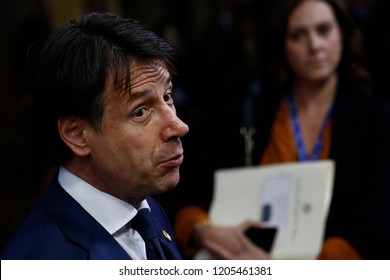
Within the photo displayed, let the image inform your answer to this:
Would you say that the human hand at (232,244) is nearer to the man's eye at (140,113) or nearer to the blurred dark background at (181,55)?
the blurred dark background at (181,55)

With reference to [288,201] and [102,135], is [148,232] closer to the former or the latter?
[102,135]

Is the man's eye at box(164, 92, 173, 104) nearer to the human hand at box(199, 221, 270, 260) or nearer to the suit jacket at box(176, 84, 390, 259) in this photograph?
the human hand at box(199, 221, 270, 260)

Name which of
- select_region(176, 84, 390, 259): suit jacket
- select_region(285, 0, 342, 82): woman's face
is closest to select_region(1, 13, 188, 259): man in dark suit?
select_region(176, 84, 390, 259): suit jacket

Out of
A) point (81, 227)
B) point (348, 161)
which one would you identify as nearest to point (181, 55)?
point (348, 161)

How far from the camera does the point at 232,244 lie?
3012 mm

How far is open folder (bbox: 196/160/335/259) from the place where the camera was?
9.74 feet

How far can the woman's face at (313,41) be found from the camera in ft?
10.6

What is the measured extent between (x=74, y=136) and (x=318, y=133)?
185 cm

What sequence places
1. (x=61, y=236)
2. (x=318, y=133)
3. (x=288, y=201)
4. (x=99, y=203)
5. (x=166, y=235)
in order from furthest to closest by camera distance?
(x=318, y=133), (x=288, y=201), (x=166, y=235), (x=99, y=203), (x=61, y=236)

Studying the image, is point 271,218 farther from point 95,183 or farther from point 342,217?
point 95,183

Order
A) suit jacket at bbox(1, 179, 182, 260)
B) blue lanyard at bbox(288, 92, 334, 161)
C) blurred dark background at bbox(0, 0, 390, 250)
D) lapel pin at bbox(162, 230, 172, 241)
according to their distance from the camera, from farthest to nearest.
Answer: blurred dark background at bbox(0, 0, 390, 250) → blue lanyard at bbox(288, 92, 334, 161) → lapel pin at bbox(162, 230, 172, 241) → suit jacket at bbox(1, 179, 182, 260)

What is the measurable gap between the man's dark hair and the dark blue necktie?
9.1 inches

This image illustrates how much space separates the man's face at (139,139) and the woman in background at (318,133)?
149cm

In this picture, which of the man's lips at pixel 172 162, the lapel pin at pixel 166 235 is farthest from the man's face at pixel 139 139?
the lapel pin at pixel 166 235
